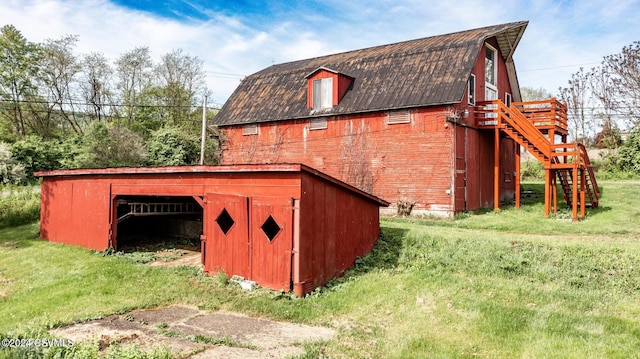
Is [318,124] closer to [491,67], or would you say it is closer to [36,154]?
[491,67]

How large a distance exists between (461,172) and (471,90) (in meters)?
3.88

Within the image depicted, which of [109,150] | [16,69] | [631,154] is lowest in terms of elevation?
[631,154]

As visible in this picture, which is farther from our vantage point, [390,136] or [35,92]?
[35,92]

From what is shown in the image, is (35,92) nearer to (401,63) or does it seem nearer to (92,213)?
(92,213)

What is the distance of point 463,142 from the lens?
1786 centimetres

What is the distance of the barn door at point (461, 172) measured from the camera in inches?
680

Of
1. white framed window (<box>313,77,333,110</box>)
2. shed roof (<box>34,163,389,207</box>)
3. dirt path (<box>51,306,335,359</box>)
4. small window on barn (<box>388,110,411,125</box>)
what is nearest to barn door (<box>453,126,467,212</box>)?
small window on barn (<box>388,110,411,125</box>)

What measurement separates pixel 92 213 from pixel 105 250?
1.53 meters

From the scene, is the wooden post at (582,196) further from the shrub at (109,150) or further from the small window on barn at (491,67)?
the shrub at (109,150)

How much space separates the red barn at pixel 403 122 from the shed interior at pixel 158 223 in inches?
252

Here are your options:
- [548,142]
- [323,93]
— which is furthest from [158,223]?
[548,142]

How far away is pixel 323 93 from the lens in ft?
67.8

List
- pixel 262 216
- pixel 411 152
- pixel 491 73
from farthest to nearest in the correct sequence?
pixel 491 73 → pixel 411 152 → pixel 262 216

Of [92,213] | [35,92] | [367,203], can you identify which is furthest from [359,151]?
[35,92]
